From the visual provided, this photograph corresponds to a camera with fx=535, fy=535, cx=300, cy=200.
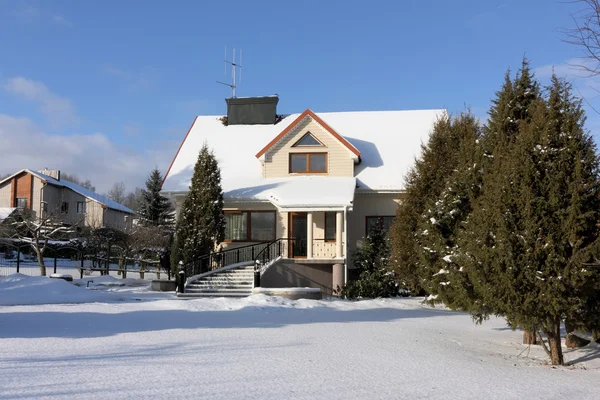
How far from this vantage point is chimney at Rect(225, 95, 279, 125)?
27.7m

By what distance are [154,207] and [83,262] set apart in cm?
883

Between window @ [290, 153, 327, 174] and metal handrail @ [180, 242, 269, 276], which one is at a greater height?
window @ [290, 153, 327, 174]

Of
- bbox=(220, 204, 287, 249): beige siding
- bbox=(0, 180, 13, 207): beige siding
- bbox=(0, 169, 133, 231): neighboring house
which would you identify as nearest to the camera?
bbox=(220, 204, 287, 249): beige siding

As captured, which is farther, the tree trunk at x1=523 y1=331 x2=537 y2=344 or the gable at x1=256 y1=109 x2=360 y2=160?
the gable at x1=256 y1=109 x2=360 y2=160

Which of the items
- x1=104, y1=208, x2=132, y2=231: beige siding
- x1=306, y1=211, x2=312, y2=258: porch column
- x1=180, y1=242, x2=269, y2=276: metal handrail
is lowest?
x1=180, y1=242, x2=269, y2=276: metal handrail

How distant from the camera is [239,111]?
28.1 metres

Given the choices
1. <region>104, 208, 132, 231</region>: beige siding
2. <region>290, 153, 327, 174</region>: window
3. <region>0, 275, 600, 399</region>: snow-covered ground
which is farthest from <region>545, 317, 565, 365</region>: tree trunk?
<region>104, 208, 132, 231</region>: beige siding

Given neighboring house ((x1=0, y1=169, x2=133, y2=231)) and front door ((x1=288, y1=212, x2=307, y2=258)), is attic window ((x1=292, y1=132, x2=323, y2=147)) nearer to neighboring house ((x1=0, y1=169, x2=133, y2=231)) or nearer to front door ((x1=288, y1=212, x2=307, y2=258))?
front door ((x1=288, y1=212, x2=307, y2=258))

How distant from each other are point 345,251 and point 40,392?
15.9 meters

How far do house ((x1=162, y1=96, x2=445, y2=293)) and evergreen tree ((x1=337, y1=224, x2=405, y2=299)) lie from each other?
0.77 m

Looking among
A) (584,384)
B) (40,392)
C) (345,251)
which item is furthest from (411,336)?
(345,251)

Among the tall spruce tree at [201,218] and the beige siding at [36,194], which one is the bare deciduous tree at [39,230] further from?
the beige siding at [36,194]

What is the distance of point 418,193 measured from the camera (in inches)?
701

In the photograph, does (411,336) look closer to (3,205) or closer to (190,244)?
(190,244)
